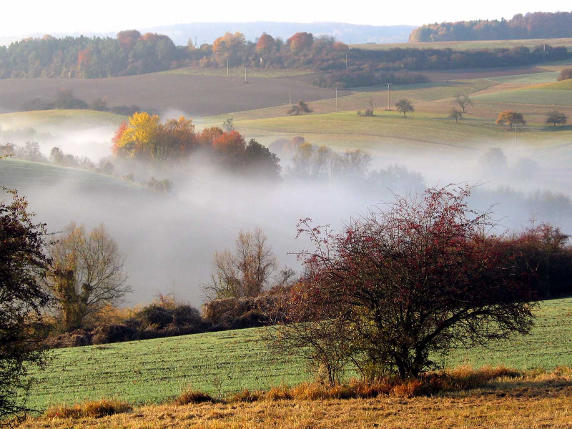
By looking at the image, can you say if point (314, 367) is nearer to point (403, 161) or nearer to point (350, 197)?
point (350, 197)

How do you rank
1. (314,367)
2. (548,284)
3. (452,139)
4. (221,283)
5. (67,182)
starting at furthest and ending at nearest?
1. (452,139)
2. (67,182)
3. (221,283)
4. (548,284)
5. (314,367)

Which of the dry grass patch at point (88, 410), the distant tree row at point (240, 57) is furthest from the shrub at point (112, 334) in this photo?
the distant tree row at point (240, 57)

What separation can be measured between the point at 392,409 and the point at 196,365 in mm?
12840

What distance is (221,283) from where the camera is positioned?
5762cm

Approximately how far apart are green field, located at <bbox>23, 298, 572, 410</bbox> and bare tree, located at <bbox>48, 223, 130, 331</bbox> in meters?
11.6

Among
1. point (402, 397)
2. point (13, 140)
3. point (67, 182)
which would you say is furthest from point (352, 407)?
point (13, 140)

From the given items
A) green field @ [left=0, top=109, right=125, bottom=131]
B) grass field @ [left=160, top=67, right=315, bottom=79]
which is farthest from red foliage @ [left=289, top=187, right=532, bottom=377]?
grass field @ [left=160, top=67, right=315, bottom=79]

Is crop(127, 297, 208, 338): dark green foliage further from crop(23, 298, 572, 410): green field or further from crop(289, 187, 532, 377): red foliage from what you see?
crop(289, 187, 532, 377): red foliage

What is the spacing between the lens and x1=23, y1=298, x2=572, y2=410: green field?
2309 cm

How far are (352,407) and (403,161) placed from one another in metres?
92.0

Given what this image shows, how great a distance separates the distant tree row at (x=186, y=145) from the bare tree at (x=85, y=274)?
53.7 meters

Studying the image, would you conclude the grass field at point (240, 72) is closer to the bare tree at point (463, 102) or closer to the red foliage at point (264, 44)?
the red foliage at point (264, 44)

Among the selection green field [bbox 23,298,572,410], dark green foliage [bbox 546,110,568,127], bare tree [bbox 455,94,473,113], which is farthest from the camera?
bare tree [bbox 455,94,473,113]

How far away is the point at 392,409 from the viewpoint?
16.4 m
